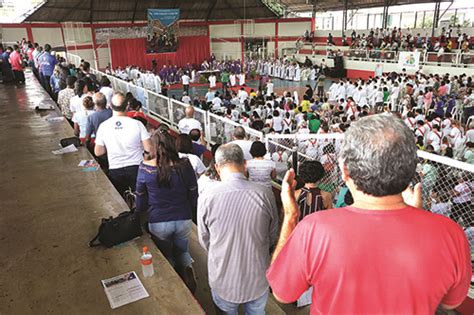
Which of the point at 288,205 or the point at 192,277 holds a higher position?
the point at 288,205

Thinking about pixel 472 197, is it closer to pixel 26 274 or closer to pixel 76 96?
pixel 26 274

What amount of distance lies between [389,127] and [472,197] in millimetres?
4013

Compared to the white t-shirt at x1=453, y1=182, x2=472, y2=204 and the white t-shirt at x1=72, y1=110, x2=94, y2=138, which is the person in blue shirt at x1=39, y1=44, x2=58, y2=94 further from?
the white t-shirt at x1=453, y1=182, x2=472, y2=204

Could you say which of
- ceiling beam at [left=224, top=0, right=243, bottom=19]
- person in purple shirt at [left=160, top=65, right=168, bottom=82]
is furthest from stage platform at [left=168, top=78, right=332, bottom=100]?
ceiling beam at [left=224, top=0, right=243, bottom=19]

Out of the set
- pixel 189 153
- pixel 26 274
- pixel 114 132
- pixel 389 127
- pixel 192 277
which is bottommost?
pixel 192 277

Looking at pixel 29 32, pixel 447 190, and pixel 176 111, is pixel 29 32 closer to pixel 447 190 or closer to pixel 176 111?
pixel 176 111

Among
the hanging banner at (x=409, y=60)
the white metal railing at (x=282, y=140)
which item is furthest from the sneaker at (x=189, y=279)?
the hanging banner at (x=409, y=60)

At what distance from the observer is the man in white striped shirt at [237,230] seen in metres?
2.14

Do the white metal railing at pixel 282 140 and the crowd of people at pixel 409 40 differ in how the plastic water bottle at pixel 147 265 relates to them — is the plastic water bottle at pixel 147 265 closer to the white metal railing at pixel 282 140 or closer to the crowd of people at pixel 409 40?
the white metal railing at pixel 282 140

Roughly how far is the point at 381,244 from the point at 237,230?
3.64 feet

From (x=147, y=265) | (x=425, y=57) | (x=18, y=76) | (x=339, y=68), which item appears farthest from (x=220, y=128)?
(x=339, y=68)

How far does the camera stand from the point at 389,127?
1.23 meters

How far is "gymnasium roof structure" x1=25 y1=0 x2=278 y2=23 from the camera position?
78.3ft

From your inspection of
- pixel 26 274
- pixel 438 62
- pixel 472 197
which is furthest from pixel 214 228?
pixel 438 62
